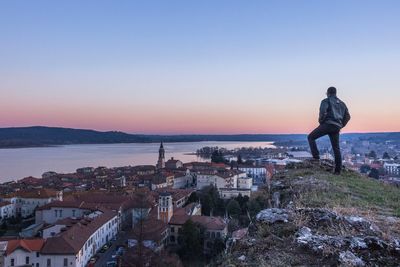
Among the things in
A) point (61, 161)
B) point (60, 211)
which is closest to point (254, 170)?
point (60, 211)

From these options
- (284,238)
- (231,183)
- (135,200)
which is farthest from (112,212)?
(284,238)

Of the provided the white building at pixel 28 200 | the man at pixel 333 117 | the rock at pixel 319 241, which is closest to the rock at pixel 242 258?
the rock at pixel 319 241

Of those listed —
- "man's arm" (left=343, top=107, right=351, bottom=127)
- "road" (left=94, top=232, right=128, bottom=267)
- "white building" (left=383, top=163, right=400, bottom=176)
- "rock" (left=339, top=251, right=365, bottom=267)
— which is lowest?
"road" (left=94, top=232, right=128, bottom=267)

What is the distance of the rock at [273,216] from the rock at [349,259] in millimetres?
979

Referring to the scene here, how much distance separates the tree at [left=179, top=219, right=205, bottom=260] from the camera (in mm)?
26266

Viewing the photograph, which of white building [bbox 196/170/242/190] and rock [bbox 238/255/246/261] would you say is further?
white building [bbox 196/170/242/190]

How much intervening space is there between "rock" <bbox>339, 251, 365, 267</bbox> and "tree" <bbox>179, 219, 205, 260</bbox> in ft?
79.9

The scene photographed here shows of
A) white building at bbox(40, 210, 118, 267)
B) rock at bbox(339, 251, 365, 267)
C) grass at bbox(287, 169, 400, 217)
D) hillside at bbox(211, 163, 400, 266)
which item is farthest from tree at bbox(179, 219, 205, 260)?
rock at bbox(339, 251, 365, 267)

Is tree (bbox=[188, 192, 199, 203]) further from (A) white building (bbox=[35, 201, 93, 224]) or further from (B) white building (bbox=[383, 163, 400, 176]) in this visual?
(B) white building (bbox=[383, 163, 400, 176])

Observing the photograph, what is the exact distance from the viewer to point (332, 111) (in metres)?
7.04

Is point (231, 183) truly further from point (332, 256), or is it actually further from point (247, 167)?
point (332, 256)

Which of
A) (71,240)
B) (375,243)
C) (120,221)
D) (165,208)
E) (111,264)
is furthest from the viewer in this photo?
(120,221)

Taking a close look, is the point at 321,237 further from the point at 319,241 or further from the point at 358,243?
the point at 358,243

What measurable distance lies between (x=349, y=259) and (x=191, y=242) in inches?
981
